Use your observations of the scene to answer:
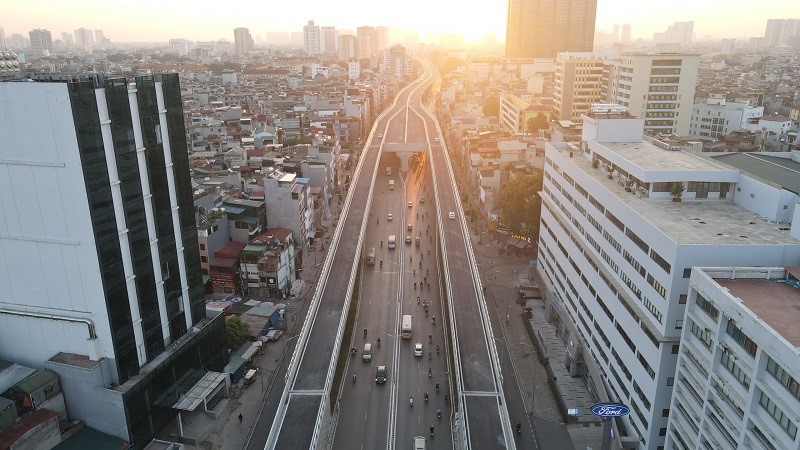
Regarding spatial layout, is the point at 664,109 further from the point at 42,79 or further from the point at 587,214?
the point at 42,79

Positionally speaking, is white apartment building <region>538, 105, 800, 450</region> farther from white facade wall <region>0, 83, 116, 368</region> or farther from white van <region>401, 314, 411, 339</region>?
white facade wall <region>0, 83, 116, 368</region>

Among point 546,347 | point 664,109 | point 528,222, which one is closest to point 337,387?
point 546,347

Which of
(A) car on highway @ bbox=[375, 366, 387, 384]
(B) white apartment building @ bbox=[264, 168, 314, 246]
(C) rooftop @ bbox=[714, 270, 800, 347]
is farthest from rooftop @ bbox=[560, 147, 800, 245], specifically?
(B) white apartment building @ bbox=[264, 168, 314, 246]

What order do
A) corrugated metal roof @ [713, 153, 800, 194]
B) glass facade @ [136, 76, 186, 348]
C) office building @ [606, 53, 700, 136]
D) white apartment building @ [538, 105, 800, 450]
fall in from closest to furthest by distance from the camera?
white apartment building @ [538, 105, 800, 450]
glass facade @ [136, 76, 186, 348]
corrugated metal roof @ [713, 153, 800, 194]
office building @ [606, 53, 700, 136]

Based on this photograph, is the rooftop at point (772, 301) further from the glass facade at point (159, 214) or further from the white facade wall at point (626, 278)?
the glass facade at point (159, 214)

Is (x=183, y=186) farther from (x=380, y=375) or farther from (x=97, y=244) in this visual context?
(x=380, y=375)

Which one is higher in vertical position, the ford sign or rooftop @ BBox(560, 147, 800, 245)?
rooftop @ BBox(560, 147, 800, 245)

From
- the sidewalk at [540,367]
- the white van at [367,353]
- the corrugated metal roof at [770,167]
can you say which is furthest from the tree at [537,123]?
the white van at [367,353]
